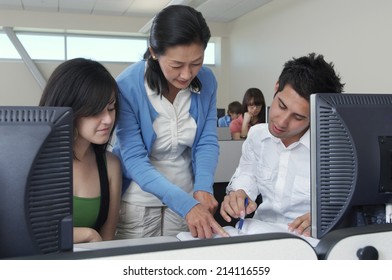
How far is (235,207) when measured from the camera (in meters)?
1.19

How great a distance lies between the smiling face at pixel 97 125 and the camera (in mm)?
1165

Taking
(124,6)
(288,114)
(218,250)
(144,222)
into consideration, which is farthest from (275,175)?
(124,6)

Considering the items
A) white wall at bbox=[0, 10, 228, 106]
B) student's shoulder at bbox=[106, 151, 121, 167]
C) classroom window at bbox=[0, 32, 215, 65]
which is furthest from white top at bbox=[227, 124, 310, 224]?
white wall at bbox=[0, 10, 228, 106]

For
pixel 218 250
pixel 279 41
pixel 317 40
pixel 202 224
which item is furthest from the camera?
pixel 279 41

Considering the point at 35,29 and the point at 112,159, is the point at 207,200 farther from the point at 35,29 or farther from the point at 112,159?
the point at 35,29

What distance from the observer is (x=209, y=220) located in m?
1.02

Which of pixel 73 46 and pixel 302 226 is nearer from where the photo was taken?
pixel 302 226

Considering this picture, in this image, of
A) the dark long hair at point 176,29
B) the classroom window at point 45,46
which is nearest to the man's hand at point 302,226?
the dark long hair at point 176,29

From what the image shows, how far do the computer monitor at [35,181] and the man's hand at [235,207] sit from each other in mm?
572

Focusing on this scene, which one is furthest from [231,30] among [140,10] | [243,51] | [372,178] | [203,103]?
[372,178]

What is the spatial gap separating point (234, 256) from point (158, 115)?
29.4 inches

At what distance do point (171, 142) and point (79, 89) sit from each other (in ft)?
1.12

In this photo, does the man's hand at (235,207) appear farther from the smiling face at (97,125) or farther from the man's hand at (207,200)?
the smiling face at (97,125)
